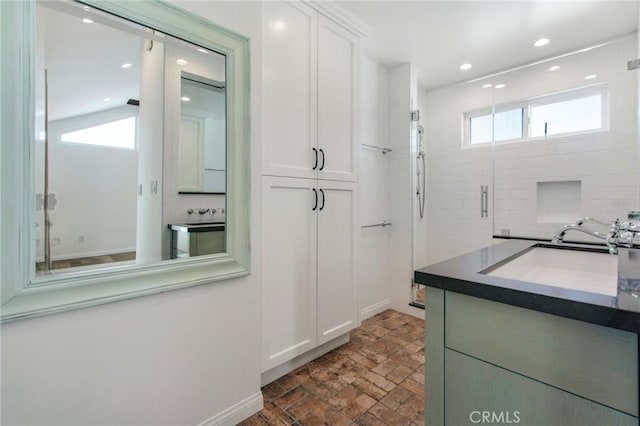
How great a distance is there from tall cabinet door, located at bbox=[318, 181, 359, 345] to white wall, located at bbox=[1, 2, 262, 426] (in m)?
0.60

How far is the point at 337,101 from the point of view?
220 cm

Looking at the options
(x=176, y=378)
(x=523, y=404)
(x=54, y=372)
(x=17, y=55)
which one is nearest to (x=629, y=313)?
(x=523, y=404)

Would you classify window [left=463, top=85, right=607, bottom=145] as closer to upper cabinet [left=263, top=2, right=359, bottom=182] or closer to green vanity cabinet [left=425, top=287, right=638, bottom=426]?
upper cabinet [left=263, top=2, right=359, bottom=182]

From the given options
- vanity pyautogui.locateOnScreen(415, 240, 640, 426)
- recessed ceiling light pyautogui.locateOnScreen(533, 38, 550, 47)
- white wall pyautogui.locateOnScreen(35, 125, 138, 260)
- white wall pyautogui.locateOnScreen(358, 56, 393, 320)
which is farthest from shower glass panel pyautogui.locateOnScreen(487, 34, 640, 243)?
white wall pyautogui.locateOnScreen(35, 125, 138, 260)

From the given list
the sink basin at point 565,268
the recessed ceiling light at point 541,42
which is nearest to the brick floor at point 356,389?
the sink basin at point 565,268

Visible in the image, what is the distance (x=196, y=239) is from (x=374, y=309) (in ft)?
7.09

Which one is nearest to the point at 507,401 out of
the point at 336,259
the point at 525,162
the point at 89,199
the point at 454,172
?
Result: the point at 336,259

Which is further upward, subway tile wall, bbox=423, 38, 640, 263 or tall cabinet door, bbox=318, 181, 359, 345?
subway tile wall, bbox=423, 38, 640, 263

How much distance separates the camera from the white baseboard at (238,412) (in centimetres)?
144

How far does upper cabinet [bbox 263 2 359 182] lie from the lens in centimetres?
178

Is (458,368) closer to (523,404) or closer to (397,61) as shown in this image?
(523,404)

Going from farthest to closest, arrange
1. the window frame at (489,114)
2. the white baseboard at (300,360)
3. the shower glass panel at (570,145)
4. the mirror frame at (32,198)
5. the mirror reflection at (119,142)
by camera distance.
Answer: the window frame at (489,114) < the shower glass panel at (570,145) < the white baseboard at (300,360) < the mirror reflection at (119,142) < the mirror frame at (32,198)

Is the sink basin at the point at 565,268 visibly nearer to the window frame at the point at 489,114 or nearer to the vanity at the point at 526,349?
the vanity at the point at 526,349

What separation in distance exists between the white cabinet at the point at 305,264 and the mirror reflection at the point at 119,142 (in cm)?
42
